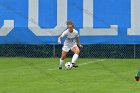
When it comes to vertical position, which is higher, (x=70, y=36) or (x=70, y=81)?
(x=70, y=36)

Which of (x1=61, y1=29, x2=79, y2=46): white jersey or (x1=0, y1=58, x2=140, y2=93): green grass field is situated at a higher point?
(x1=61, y1=29, x2=79, y2=46): white jersey

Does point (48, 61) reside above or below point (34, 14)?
below

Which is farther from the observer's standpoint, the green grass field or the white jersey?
the white jersey

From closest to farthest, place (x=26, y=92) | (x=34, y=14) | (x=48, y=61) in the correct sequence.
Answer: (x=26, y=92)
(x=48, y=61)
(x=34, y=14)

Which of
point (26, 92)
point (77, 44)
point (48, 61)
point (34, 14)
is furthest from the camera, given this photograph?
point (34, 14)

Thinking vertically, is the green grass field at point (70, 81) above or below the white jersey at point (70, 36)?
below

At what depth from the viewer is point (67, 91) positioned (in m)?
12.5

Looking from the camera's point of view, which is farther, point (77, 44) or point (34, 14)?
point (34, 14)

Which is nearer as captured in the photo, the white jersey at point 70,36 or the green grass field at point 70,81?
the green grass field at point 70,81

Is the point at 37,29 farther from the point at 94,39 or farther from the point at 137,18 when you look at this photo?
the point at 137,18

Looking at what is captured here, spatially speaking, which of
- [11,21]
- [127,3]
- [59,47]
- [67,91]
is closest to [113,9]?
[127,3]

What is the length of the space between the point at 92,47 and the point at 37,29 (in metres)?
2.85

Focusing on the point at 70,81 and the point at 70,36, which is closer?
the point at 70,81

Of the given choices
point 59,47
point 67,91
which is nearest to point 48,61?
point 59,47
